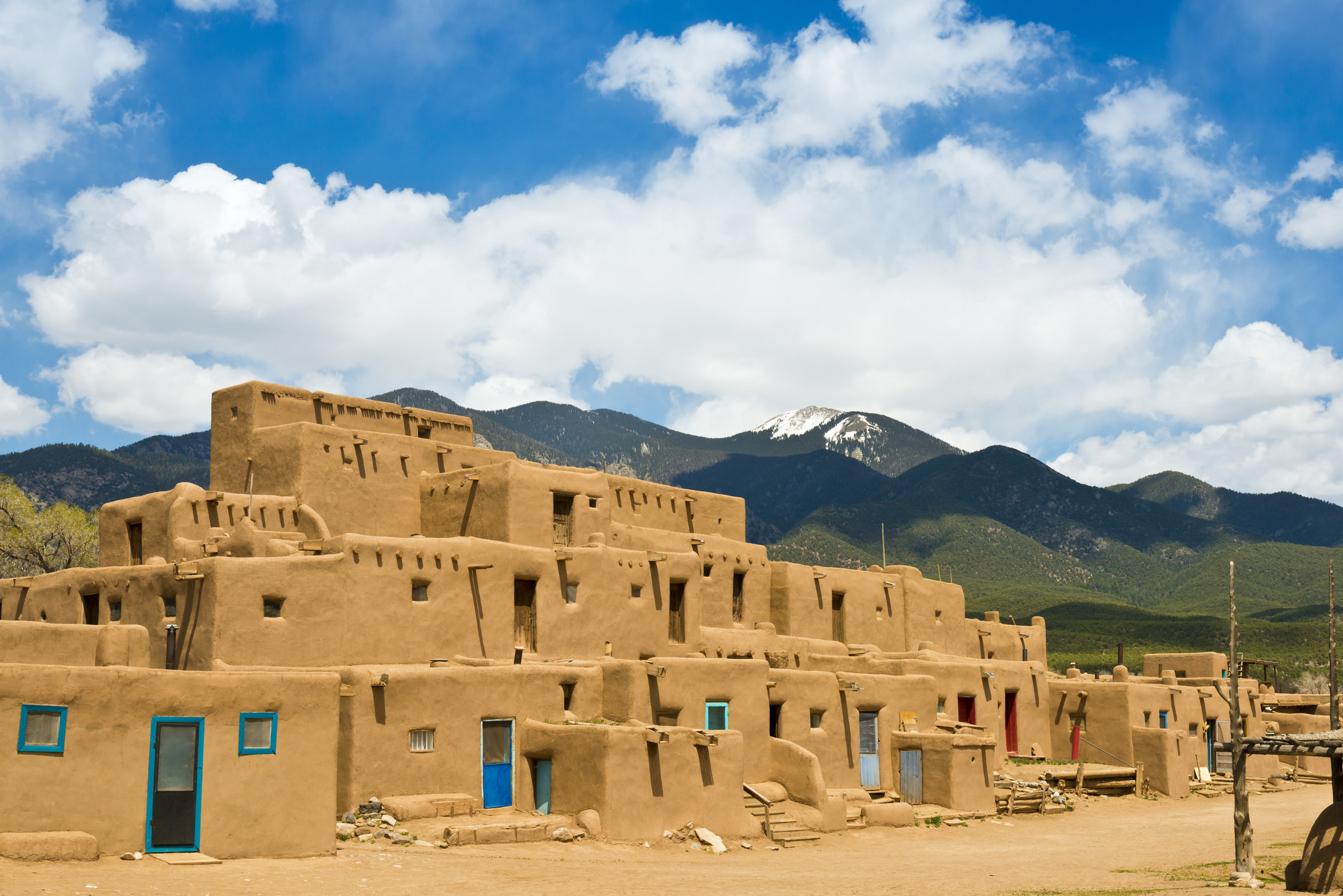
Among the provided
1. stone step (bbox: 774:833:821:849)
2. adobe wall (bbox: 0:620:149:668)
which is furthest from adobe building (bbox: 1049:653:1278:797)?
adobe wall (bbox: 0:620:149:668)

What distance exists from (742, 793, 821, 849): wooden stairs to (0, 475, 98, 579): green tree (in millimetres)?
35173

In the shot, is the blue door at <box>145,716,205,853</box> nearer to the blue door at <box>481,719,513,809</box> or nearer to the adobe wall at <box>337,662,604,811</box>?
the adobe wall at <box>337,662,604,811</box>

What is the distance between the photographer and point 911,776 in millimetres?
34469

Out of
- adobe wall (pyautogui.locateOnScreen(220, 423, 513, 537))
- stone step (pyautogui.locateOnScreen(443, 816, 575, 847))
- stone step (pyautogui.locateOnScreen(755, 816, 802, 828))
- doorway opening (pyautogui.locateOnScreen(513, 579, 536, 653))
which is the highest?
adobe wall (pyautogui.locateOnScreen(220, 423, 513, 537))

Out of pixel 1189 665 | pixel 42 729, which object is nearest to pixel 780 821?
pixel 42 729

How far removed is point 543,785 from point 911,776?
12107mm

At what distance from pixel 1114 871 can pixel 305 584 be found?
735 inches

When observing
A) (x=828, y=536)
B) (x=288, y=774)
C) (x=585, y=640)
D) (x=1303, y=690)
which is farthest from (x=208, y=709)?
(x=828, y=536)

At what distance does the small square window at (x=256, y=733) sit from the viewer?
20.5 metres

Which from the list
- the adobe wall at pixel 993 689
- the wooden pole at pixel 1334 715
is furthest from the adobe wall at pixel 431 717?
the wooden pole at pixel 1334 715

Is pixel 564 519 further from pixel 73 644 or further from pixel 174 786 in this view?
pixel 174 786

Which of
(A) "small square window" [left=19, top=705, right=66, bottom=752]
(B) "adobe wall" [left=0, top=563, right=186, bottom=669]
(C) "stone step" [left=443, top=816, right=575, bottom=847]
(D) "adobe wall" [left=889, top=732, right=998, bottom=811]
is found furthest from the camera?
(D) "adobe wall" [left=889, top=732, right=998, bottom=811]

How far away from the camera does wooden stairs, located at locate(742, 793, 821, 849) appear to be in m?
28.5

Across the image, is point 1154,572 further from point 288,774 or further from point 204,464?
point 288,774
